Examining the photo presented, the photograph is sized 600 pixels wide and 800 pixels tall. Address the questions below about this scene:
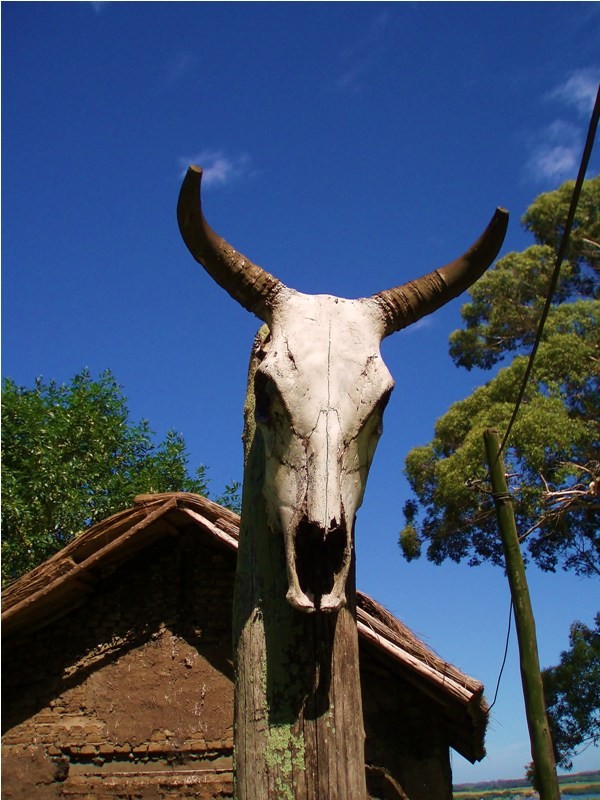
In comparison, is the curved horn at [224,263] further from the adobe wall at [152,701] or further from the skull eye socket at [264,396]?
the adobe wall at [152,701]

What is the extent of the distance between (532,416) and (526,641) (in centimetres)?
1023

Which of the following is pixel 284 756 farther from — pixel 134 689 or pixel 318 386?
pixel 134 689

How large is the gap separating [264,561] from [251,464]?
38cm

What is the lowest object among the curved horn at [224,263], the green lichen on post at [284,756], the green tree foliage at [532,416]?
the green lichen on post at [284,756]

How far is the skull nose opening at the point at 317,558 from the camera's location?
207 centimetres

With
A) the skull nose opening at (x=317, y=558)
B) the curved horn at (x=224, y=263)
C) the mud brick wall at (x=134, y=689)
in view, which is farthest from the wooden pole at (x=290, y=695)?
the mud brick wall at (x=134, y=689)

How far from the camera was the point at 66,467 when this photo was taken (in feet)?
57.2

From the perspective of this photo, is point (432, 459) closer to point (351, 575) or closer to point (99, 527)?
point (99, 527)

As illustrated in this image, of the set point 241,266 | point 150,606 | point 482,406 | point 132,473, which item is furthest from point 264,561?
point 132,473

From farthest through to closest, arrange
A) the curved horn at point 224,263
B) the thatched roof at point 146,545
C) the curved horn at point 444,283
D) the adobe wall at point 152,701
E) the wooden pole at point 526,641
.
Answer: the adobe wall at point 152,701
the thatched roof at point 146,545
the wooden pole at point 526,641
the curved horn at point 444,283
the curved horn at point 224,263

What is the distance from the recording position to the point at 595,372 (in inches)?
625

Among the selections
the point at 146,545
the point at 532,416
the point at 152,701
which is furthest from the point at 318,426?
the point at 532,416

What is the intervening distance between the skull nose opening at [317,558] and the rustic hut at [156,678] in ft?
11.5

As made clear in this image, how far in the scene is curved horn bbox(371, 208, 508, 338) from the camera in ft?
9.08
